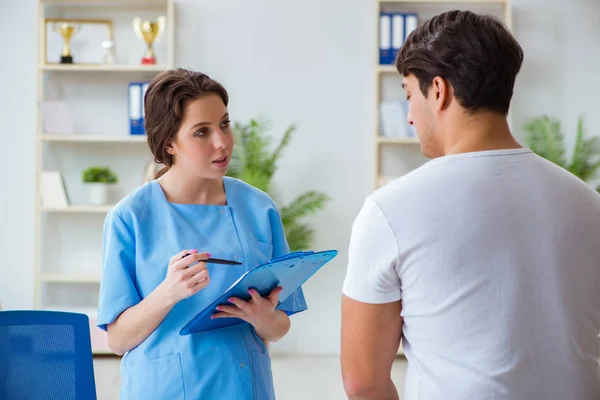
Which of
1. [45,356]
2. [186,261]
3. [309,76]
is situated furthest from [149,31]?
[186,261]

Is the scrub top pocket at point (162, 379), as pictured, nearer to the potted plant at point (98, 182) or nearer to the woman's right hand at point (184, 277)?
the woman's right hand at point (184, 277)

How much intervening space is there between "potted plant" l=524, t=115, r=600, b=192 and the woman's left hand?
154 inches

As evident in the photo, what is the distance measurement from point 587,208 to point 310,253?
0.55 metres

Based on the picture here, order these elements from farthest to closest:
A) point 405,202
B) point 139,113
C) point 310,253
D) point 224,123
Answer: point 139,113, point 224,123, point 310,253, point 405,202

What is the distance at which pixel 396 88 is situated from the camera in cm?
565

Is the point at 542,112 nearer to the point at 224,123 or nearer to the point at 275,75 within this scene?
the point at 275,75

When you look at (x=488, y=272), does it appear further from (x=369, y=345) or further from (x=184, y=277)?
(x=184, y=277)

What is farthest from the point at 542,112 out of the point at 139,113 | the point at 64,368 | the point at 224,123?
the point at 64,368

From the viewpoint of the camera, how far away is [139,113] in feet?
17.6

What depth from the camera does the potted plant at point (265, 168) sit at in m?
5.22

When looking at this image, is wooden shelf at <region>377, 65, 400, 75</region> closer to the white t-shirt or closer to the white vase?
the white vase

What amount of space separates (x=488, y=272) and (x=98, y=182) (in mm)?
4588

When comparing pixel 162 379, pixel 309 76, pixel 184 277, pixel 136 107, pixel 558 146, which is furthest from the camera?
pixel 309 76

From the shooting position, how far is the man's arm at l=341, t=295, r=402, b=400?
1178 mm
